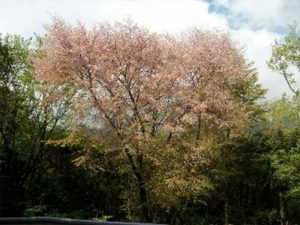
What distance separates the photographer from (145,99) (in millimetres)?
23297

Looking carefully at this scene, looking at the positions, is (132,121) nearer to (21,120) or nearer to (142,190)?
(142,190)

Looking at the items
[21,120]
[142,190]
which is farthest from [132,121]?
[21,120]

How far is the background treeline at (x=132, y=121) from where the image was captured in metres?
23.2

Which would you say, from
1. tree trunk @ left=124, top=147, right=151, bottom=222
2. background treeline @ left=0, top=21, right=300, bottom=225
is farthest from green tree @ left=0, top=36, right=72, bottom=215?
tree trunk @ left=124, top=147, right=151, bottom=222

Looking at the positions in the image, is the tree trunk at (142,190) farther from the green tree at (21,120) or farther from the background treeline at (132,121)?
the green tree at (21,120)

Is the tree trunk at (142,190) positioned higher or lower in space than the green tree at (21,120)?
lower

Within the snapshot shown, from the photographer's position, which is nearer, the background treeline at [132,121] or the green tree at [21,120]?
the background treeline at [132,121]

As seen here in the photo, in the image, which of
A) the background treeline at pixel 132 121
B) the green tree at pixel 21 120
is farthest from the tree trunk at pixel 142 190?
the green tree at pixel 21 120

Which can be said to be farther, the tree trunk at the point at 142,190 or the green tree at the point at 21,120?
the green tree at the point at 21,120

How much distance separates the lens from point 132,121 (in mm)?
23156

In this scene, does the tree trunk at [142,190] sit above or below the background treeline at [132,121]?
below

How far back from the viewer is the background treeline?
914 inches

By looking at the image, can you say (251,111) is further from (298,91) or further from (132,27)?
(132,27)

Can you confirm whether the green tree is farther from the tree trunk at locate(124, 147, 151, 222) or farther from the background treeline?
the tree trunk at locate(124, 147, 151, 222)
